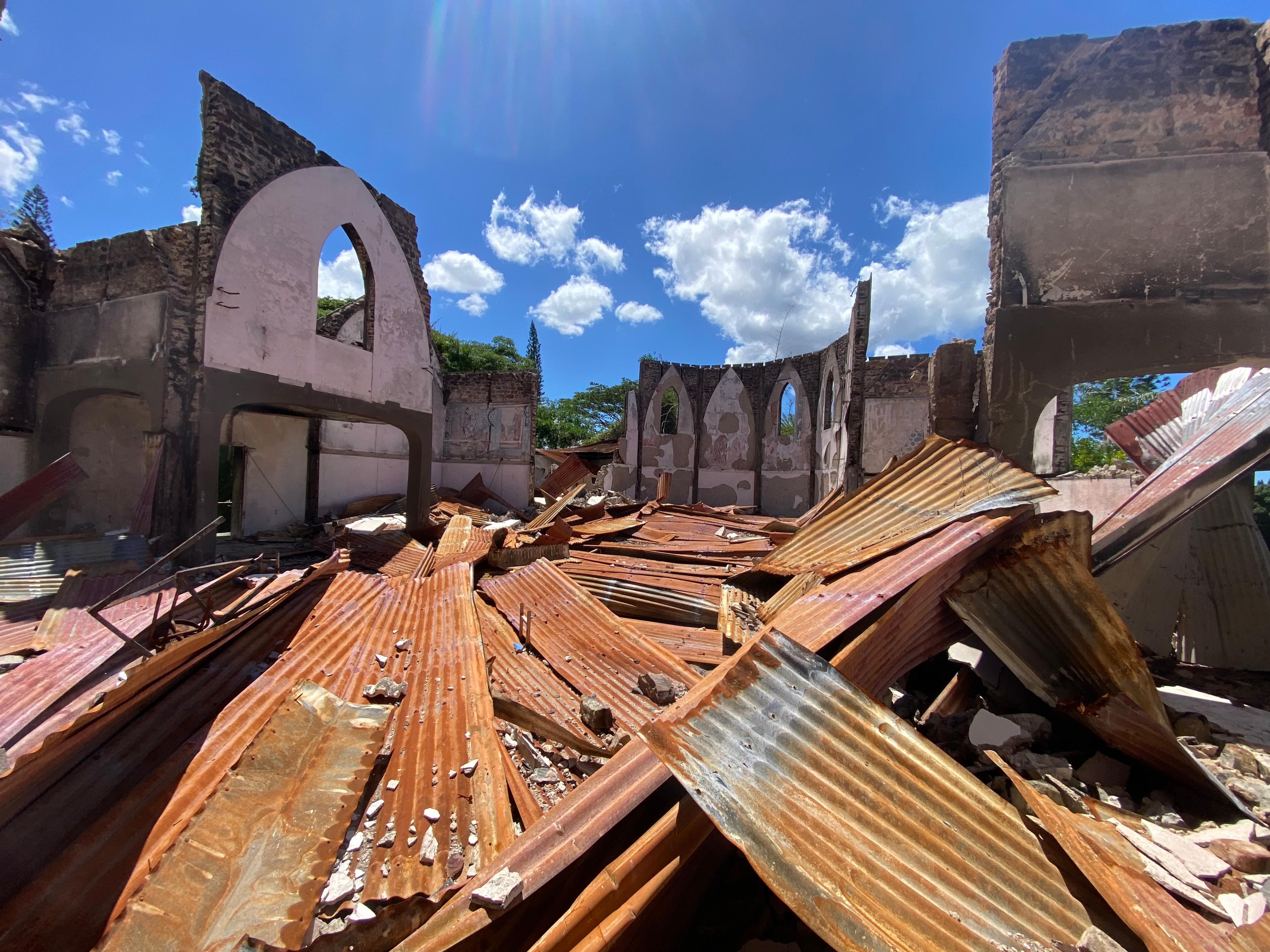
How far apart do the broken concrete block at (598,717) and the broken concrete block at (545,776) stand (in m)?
0.36

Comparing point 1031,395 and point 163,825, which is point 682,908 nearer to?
point 163,825

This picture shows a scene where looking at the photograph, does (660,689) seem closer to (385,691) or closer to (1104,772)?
(385,691)

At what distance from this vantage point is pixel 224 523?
459 inches

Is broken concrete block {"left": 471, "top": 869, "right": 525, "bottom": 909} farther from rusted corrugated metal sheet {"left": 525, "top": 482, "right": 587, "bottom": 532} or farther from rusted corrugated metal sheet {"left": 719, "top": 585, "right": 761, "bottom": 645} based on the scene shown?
rusted corrugated metal sheet {"left": 525, "top": 482, "right": 587, "bottom": 532}

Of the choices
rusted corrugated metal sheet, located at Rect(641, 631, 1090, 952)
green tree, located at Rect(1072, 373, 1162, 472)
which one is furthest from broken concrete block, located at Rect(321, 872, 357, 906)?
green tree, located at Rect(1072, 373, 1162, 472)

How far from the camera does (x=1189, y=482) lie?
3.15 meters

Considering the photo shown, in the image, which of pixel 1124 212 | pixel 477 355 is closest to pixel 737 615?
pixel 1124 212

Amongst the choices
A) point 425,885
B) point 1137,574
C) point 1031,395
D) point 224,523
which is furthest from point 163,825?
point 224,523

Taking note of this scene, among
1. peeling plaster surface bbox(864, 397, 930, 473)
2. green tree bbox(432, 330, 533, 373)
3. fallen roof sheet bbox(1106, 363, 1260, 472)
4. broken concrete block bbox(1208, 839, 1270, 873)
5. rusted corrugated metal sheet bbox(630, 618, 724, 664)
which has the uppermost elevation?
green tree bbox(432, 330, 533, 373)

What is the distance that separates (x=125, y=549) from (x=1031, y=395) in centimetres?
1059

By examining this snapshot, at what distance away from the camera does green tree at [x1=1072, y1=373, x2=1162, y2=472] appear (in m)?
21.6

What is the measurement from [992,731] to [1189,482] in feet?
7.22

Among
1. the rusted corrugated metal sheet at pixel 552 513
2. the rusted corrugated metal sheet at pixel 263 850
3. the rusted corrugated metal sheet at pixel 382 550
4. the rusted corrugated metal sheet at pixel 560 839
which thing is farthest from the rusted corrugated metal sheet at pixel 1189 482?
the rusted corrugated metal sheet at pixel 382 550

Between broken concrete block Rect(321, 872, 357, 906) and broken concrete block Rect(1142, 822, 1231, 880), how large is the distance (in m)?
2.68
